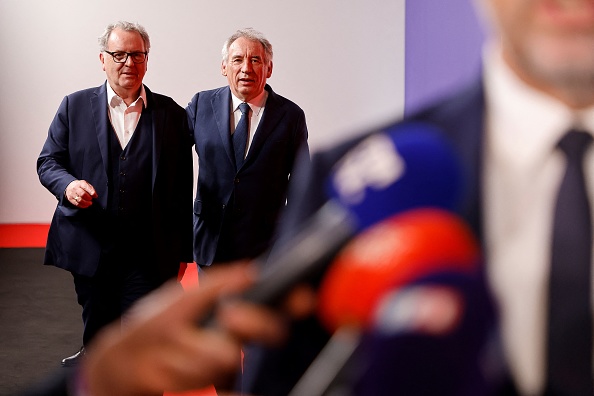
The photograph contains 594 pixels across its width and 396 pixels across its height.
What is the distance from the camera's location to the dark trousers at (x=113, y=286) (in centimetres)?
254

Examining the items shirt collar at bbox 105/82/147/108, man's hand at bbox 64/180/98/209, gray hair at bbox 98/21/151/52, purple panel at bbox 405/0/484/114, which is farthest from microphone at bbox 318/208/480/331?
gray hair at bbox 98/21/151/52

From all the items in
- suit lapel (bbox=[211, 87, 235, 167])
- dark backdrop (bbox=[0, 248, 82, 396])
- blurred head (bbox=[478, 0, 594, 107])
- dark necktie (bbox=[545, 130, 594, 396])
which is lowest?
dark backdrop (bbox=[0, 248, 82, 396])

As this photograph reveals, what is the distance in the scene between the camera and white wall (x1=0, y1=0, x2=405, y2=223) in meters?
5.76

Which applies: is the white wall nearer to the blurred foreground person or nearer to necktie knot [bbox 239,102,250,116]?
necktie knot [bbox 239,102,250,116]

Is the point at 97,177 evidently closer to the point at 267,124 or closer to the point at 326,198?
the point at 267,124

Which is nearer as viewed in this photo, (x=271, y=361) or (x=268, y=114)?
(x=271, y=361)

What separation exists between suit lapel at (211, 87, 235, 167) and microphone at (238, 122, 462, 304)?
217 cm

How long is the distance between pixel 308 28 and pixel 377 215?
557cm

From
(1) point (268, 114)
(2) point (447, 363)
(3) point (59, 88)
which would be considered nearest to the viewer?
(2) point (447, 363)

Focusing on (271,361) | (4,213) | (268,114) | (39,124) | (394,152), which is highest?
(394,152)

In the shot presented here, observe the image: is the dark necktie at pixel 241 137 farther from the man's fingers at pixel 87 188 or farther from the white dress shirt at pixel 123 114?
the man's fingers at pixel 87 188

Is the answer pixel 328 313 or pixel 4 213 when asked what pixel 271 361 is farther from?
pixel 4 213

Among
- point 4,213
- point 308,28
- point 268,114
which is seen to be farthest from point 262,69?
point 4,213

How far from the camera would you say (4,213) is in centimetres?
587
